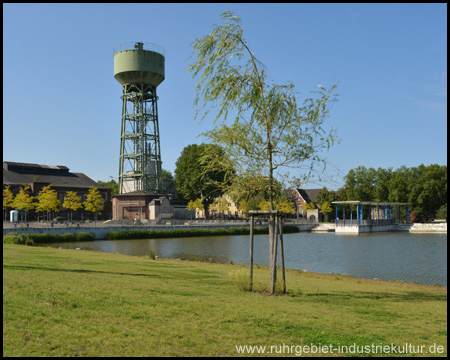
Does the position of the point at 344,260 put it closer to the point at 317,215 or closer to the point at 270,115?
the point at 270,115

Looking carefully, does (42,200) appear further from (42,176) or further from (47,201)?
(42,176)

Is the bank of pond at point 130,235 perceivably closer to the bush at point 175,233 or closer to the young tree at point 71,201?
the bush at point 175,233

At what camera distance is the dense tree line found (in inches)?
3777

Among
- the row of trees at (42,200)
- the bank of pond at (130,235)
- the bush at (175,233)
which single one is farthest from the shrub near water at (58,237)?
the row of trees at (42,200)

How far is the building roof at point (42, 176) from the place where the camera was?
265ft

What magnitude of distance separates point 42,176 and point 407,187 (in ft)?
266

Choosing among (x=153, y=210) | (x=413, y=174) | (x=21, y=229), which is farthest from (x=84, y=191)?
(x=413, y=174)

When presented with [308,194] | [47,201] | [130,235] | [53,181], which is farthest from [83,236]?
[308,194]

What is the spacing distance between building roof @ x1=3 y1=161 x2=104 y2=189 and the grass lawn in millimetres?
75461

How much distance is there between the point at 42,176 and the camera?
85438 millimetres

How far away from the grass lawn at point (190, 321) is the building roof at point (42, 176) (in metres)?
75.5

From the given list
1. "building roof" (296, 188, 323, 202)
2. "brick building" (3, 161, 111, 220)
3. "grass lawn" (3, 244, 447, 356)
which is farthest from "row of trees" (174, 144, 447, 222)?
"grass lawn" (3, 244, 447, 356)

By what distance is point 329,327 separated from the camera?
27.4ft

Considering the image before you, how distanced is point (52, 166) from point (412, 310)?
88639mm
